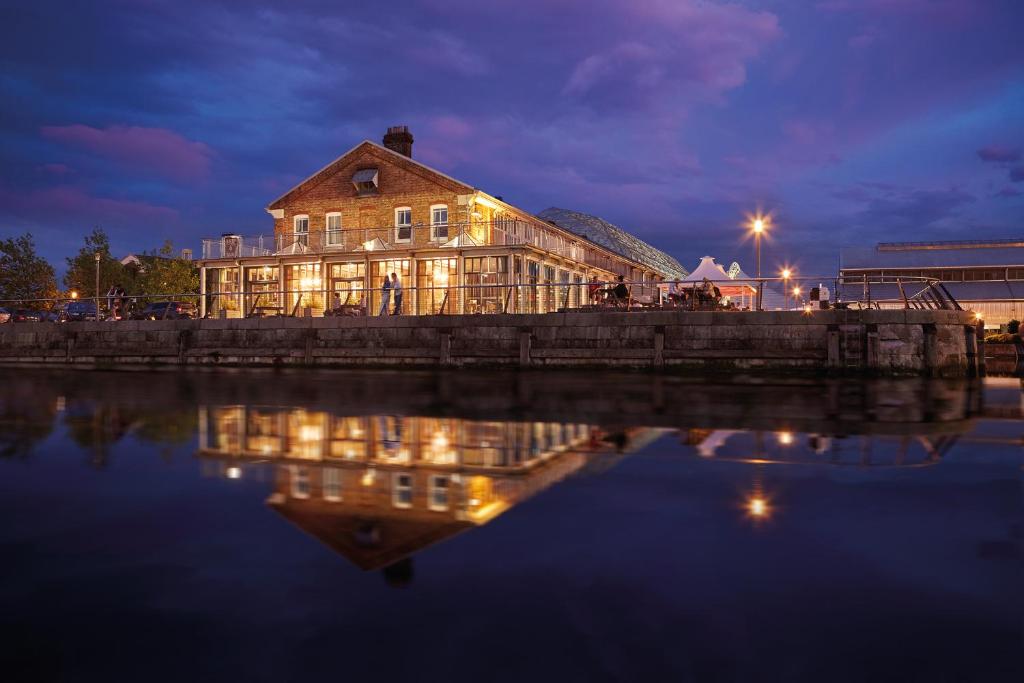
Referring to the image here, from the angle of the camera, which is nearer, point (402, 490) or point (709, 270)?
point (402, 490)

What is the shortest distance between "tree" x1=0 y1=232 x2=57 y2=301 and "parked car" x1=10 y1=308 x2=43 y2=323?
27.5m

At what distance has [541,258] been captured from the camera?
33.2m

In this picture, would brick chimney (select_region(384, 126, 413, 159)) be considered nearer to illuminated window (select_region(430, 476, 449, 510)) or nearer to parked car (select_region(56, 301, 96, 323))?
parked car (select_region(56, 301, 96, 323))

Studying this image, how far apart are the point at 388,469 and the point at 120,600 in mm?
2455

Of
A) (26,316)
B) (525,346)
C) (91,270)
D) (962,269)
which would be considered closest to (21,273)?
(91,270)

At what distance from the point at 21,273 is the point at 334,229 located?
140 feet

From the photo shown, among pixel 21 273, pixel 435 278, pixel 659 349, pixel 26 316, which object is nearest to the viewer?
pixel 659 349

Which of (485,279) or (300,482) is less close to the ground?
A: (485,279)

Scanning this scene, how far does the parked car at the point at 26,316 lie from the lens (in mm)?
35656

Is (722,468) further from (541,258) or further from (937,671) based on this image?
(541,258)

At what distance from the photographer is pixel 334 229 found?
3491 centimetres

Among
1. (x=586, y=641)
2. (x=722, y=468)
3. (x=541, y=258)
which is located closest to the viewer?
(x=586, y=641)

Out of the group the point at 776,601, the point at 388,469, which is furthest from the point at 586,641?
the point at 388,469

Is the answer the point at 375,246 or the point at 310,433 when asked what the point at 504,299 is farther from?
the point at 310,433
